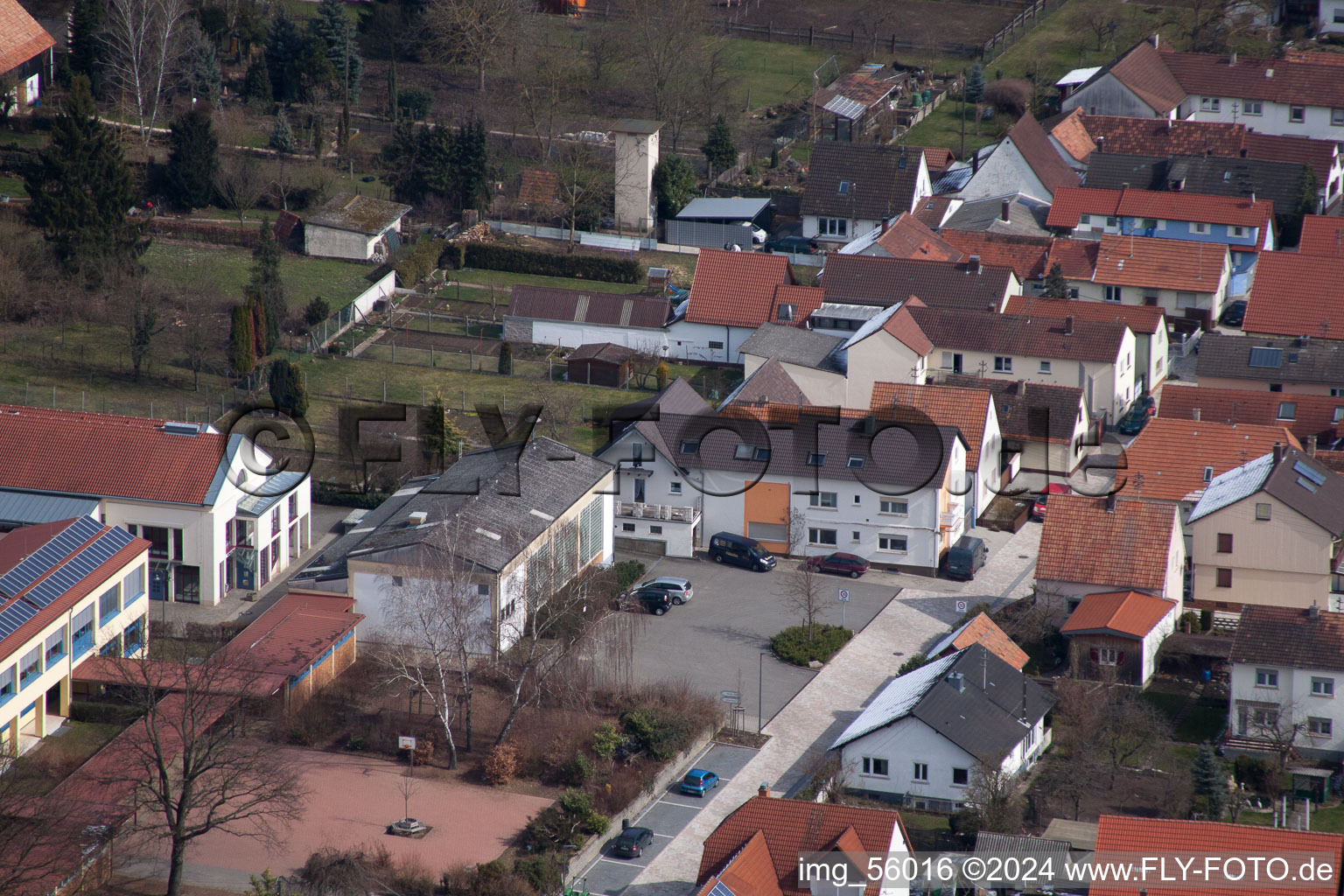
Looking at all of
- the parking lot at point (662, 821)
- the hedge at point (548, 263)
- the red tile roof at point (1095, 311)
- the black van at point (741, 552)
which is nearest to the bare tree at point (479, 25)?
the hedge at point (548, 263)

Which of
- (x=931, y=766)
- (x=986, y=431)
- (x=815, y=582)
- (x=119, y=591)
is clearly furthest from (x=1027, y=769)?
(x=119, y=591)

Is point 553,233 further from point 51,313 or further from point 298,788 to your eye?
point 298,788

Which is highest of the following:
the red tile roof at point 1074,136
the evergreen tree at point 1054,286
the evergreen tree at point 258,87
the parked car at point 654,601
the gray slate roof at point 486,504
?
the evergreen tree at point 258,87

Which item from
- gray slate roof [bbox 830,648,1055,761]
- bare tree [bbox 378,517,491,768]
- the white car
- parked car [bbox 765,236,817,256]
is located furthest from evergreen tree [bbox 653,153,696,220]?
gray slate roof [bbox 830,648,1055,761]

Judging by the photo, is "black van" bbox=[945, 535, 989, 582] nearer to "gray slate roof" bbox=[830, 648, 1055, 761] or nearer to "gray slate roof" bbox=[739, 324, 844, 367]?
"gray slate roof" bbox=[830, 648, 1055, 761]

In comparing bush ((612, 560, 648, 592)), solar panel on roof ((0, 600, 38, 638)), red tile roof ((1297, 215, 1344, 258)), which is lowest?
bush ((612, 560, 648, 592))

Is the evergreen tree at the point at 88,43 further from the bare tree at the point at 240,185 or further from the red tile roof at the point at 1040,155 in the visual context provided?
the red tile roof at the point at 1040,155

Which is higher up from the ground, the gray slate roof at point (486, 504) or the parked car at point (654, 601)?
the gray slate roof at point (486, 504)
